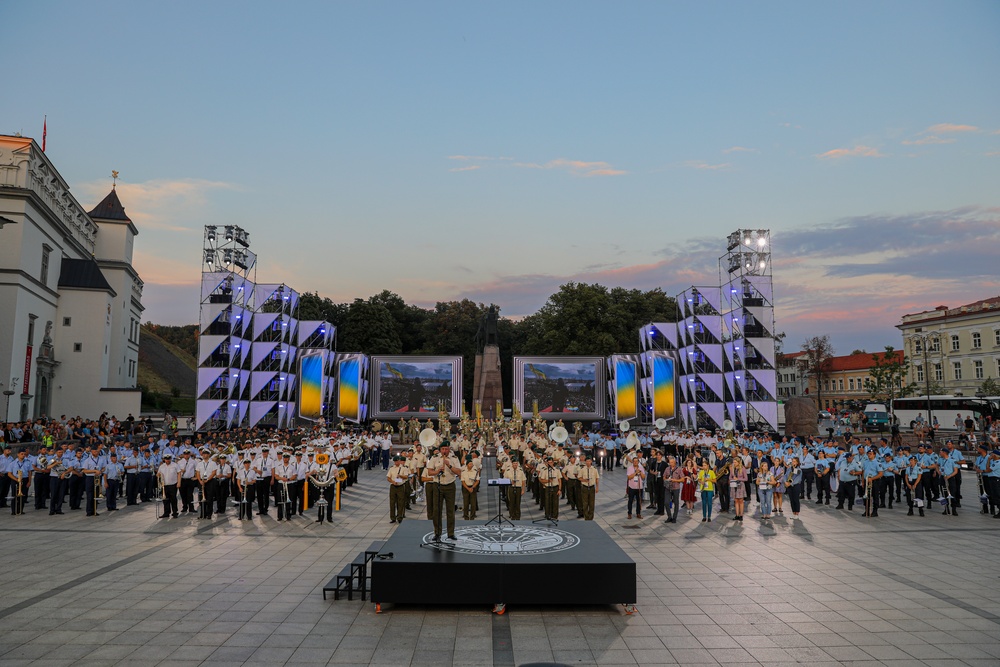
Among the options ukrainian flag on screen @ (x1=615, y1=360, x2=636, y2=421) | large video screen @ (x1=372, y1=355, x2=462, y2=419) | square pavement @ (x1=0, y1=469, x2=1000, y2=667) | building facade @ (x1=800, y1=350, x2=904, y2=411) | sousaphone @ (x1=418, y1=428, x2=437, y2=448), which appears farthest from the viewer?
building facade @ (x1=800, y1=350, x2=904, y2=411)

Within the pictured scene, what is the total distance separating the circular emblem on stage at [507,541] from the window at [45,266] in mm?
41857

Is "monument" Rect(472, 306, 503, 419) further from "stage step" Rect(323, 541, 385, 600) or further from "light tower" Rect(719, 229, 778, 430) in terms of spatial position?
"stage step" Rect(323, 541, 385, 600)

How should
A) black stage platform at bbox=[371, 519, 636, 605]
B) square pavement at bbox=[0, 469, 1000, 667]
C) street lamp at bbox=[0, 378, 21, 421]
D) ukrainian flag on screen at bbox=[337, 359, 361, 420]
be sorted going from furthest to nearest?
ukrainian flag on screen at bbox=[337, 359, 361, 420] < street lamp at bbox=[0, 378, 21, 421] < black stage platform at bbox=[371, 519, 636, 605] < square pavement at bbox=[0, 469, 1000, 667]

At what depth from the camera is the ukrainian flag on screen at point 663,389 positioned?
45344 mm

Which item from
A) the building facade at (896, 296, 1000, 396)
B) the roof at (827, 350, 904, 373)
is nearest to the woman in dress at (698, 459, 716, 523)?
the building facade at (896, 296, 1000, 396)

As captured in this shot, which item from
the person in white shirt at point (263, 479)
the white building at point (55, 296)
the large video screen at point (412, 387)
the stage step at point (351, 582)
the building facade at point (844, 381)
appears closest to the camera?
the stage step at point (351, 582)

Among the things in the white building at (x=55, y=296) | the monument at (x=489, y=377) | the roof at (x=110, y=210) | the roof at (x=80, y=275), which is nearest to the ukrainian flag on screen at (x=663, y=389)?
the monument at (x=489, y=377)

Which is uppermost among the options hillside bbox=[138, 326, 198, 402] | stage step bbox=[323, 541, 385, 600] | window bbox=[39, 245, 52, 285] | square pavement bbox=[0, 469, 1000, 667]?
window bbox=[39, 245, 52, 285]

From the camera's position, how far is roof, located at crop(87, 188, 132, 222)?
55.6 metres

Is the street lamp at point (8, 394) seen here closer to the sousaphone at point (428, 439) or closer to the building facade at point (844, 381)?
the sousaphone at point (428, 439)

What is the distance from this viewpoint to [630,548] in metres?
13.3

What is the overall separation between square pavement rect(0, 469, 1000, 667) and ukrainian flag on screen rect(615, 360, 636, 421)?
3264 cm

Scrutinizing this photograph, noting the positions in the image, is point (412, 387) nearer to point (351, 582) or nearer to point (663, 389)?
point (663, 389)

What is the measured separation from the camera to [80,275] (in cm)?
4459
